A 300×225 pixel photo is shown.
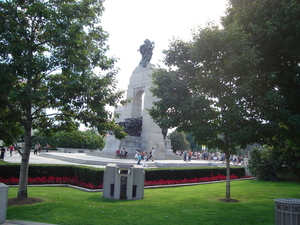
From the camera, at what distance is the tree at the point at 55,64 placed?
30.1 ft

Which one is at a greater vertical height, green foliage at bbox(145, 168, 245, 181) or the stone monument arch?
the stone monument arch

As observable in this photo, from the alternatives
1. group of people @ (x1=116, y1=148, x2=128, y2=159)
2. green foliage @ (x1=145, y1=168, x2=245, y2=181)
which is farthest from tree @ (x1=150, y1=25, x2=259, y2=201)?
group of people @ (x1=116, y1=148, x2=128, y2=159)

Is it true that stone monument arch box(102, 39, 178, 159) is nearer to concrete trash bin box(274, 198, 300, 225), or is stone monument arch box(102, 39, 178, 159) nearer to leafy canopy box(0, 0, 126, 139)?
leafy canopy box(0, 0, 126, 139)

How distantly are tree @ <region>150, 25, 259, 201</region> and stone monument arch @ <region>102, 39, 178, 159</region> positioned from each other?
17.5 metres

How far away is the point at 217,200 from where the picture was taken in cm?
1097

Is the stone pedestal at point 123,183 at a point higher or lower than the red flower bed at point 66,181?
higher

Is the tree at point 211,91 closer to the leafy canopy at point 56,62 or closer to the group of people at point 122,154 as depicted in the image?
the leafy canopy at point 56,62

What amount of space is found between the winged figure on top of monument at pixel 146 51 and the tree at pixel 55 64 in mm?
23330

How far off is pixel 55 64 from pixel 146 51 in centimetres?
2582

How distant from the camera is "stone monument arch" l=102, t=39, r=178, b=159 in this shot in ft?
101

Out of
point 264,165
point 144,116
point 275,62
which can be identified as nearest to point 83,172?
point 275,62

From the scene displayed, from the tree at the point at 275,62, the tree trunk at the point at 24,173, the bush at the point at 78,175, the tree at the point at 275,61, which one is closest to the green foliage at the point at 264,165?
the bush at the point at 78,175

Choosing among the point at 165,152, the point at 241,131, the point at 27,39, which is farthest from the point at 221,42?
the point at 165,152

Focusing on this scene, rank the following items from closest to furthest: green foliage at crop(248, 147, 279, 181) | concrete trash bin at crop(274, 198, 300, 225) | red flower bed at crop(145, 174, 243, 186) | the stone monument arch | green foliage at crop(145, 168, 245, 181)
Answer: concrete trash bin at crop(274, 198, 300, 225)
red flower bed at crop(145, 174, 243, 186)
green foliage at crop(145, 168, 245, 181)
green foliage at crop(248, 147, 279, 181)
the stone monument arch
